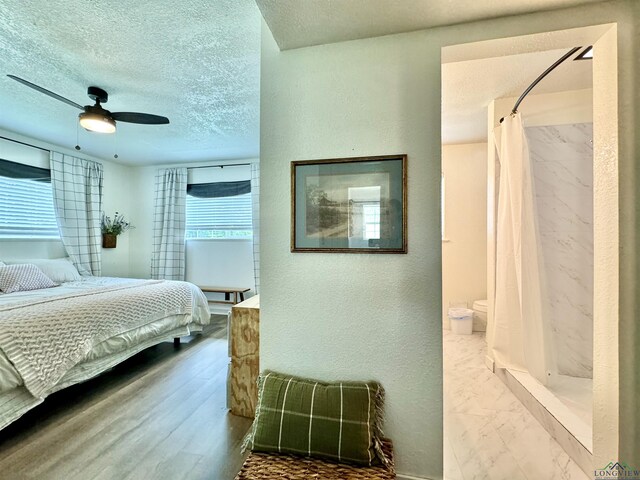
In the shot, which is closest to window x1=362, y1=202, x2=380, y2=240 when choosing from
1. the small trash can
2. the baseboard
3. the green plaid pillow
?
the green plaid pillow

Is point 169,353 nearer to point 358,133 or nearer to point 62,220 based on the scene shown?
point 62,220

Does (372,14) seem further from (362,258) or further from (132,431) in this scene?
(132,431)

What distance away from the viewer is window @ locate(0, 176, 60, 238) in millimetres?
3361

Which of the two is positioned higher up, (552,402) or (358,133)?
(358,133)

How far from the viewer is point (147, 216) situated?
4879 millimetres

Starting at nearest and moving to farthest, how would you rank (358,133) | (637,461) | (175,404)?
(637,461)
(358,133)
(175,404)

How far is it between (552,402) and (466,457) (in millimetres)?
755

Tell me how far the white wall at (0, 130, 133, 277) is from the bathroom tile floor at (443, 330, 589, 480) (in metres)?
4.91

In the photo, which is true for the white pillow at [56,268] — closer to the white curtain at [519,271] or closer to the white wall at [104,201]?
the white wall at [104,201]

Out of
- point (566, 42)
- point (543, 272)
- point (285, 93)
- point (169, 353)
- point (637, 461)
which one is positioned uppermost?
point (566, 42)

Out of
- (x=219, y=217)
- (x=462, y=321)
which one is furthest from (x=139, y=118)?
(x=462, y=321)

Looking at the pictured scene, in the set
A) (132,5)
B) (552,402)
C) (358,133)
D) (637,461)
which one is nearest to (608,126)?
(358,133)

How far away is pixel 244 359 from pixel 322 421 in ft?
2.92

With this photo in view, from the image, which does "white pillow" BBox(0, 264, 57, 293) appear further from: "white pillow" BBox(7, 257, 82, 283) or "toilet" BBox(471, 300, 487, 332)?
"toilet" BBox(471, 300, 487, 332)
